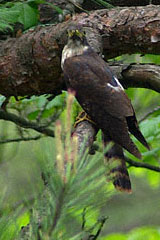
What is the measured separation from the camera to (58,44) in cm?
336

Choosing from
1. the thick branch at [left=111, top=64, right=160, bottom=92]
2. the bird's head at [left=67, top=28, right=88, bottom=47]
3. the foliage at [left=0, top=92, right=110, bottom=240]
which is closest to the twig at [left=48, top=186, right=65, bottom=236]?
the foliage at [left=0, top=92, right=110, bottom=240]

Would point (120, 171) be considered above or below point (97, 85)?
below

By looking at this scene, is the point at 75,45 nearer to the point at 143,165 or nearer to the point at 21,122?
the point at 21,122

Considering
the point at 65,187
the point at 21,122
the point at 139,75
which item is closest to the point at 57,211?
the point at 65,187

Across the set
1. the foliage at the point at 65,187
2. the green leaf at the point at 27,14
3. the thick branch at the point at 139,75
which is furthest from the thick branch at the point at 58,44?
the foliage at the point at 65,187

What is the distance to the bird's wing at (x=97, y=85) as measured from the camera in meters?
2.90

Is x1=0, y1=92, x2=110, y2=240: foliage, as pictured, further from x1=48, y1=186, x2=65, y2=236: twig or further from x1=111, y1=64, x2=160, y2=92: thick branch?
x1=111, y1=64, x2=160, y2=92: thick branch

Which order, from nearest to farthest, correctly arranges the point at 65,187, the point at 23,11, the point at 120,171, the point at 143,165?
1. the point at 65,187
2. the point at 120,171
3. the point at 23,11
4. the point at 143,165

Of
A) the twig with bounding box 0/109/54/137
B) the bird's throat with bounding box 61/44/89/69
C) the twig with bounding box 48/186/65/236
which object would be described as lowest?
the twig with bounding box 0/109/54/137

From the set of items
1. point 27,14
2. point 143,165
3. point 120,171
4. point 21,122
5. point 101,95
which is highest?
point 27,14

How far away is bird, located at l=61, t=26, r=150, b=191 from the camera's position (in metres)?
2.83

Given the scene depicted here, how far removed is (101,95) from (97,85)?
3.8 inches

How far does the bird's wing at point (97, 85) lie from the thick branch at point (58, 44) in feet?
0.41

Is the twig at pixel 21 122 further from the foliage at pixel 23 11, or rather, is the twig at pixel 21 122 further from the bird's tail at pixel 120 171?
the bird's tail at pixel 120 171
